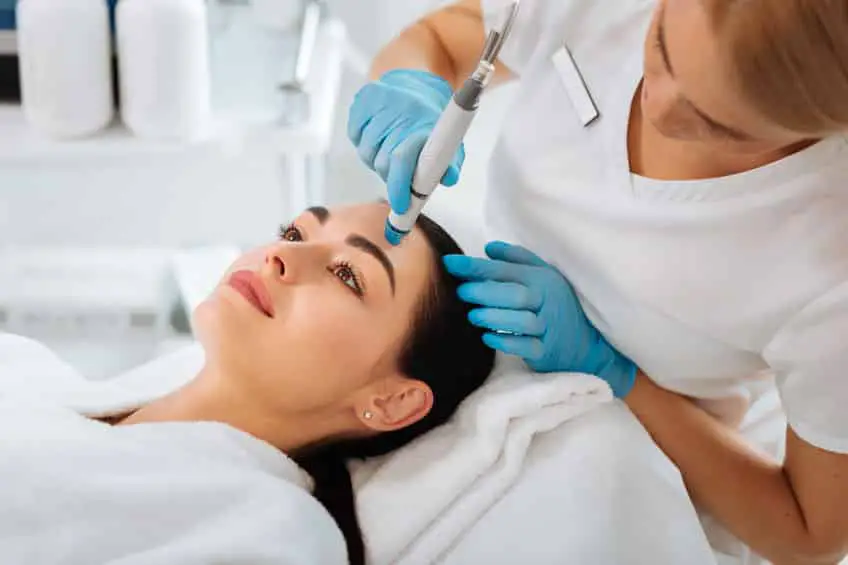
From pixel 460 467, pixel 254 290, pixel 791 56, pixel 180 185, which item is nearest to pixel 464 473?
pixel 460 467

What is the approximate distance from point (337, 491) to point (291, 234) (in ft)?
1.13

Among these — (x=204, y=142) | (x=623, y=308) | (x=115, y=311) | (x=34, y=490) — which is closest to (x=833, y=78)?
(x=623, y=308)

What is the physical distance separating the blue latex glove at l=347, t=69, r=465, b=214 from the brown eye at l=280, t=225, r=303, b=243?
0.43 feet

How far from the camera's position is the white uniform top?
3.18 feet

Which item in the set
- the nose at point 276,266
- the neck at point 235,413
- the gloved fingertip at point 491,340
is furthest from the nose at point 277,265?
the gloved fingertip at point 491,340

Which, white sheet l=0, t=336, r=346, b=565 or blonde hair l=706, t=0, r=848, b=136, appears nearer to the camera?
blonde hair l=706, t=0, r=848, b=136

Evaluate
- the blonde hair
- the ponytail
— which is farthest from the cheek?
the blonde hair

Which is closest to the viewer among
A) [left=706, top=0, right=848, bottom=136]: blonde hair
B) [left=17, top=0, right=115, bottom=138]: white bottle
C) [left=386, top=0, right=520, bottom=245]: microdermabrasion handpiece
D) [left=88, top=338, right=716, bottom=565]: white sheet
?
[left=706, top=0, right=848, bottom=136]: blonde hair

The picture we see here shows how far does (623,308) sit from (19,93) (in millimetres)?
1059

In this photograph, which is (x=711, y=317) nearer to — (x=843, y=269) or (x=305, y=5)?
(x=843, y=269)

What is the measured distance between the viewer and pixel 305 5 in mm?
1773

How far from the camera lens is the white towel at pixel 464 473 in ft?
3.50

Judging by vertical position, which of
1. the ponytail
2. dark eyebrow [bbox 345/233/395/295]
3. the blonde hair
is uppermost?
the blonde hair

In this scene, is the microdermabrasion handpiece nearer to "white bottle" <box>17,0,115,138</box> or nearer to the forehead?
the forehead
